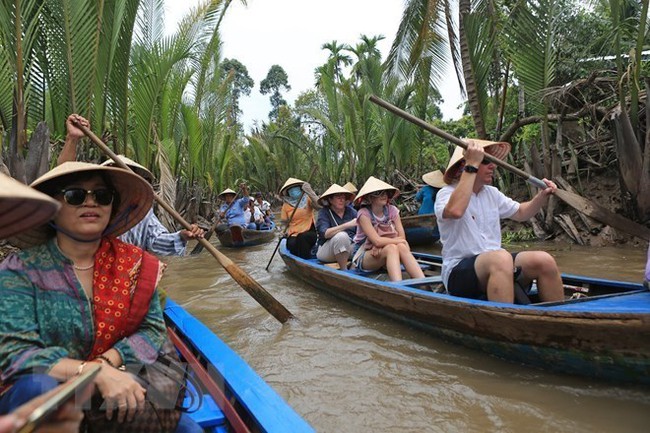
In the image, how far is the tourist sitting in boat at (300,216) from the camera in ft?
21.4

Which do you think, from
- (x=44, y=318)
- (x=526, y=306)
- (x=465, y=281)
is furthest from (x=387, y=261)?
(x=44, y=318)

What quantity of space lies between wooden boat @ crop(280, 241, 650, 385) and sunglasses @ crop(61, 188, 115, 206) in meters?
2.32

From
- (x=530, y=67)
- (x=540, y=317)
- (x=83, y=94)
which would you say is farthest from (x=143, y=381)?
(x=530, y=67)

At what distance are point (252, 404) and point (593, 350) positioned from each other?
1997 millimetres

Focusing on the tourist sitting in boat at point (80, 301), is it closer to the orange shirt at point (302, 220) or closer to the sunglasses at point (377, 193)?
the sunglasses at point (377, 193)

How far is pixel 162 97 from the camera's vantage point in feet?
26.4

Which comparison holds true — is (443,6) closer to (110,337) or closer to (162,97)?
(162,97)

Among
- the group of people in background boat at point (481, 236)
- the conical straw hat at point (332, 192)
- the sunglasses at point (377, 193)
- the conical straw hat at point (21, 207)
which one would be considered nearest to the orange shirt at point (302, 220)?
the conical straw hat at point (332, 192)

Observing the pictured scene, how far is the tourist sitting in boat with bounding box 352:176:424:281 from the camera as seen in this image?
14.8 ft

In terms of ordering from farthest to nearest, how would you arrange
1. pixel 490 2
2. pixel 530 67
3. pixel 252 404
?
pixel 490 2, pixel 530 67, pixel 252 404

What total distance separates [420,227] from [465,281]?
5203mm

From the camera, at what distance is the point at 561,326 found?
2.65 meters

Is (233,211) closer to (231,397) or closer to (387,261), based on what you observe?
(387,261)

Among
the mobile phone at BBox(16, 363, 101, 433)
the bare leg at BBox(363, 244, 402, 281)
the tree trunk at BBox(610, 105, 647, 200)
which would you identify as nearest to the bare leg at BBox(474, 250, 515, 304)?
the bare leg at BBox(363, 244, 402, 281)
